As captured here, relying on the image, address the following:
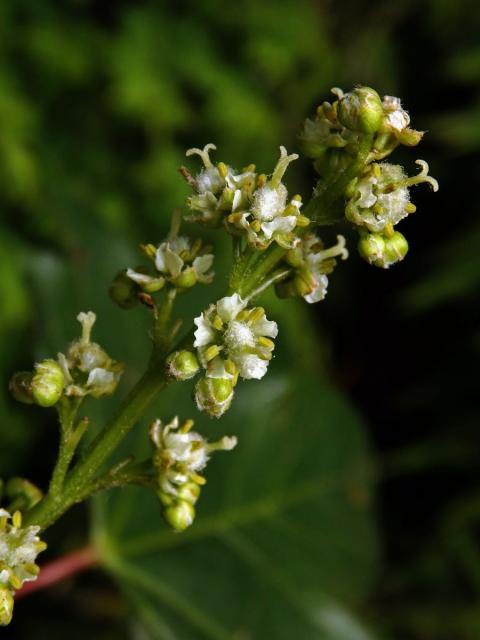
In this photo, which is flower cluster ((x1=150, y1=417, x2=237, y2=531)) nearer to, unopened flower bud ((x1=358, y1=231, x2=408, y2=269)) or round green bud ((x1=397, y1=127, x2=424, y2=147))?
unopened flower bud ((x1=358, y1=231, x2=408, y2=269))

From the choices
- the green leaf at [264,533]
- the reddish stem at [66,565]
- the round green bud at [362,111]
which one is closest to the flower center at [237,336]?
the round green bud at [362,111]

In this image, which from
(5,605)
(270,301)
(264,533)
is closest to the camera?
(5,605)

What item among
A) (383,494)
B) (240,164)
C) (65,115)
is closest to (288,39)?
(240,164)

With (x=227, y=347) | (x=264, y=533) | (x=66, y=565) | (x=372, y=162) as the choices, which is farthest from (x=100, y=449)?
(x=264, y=533)

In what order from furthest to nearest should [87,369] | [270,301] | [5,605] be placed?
[270,301], [87,369], [5,605]

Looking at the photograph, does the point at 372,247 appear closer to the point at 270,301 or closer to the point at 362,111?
the point at 362,111

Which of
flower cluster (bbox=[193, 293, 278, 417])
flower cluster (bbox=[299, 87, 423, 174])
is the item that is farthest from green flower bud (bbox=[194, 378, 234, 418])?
flower cluster (bbox=[299, 87, 423, 174])
